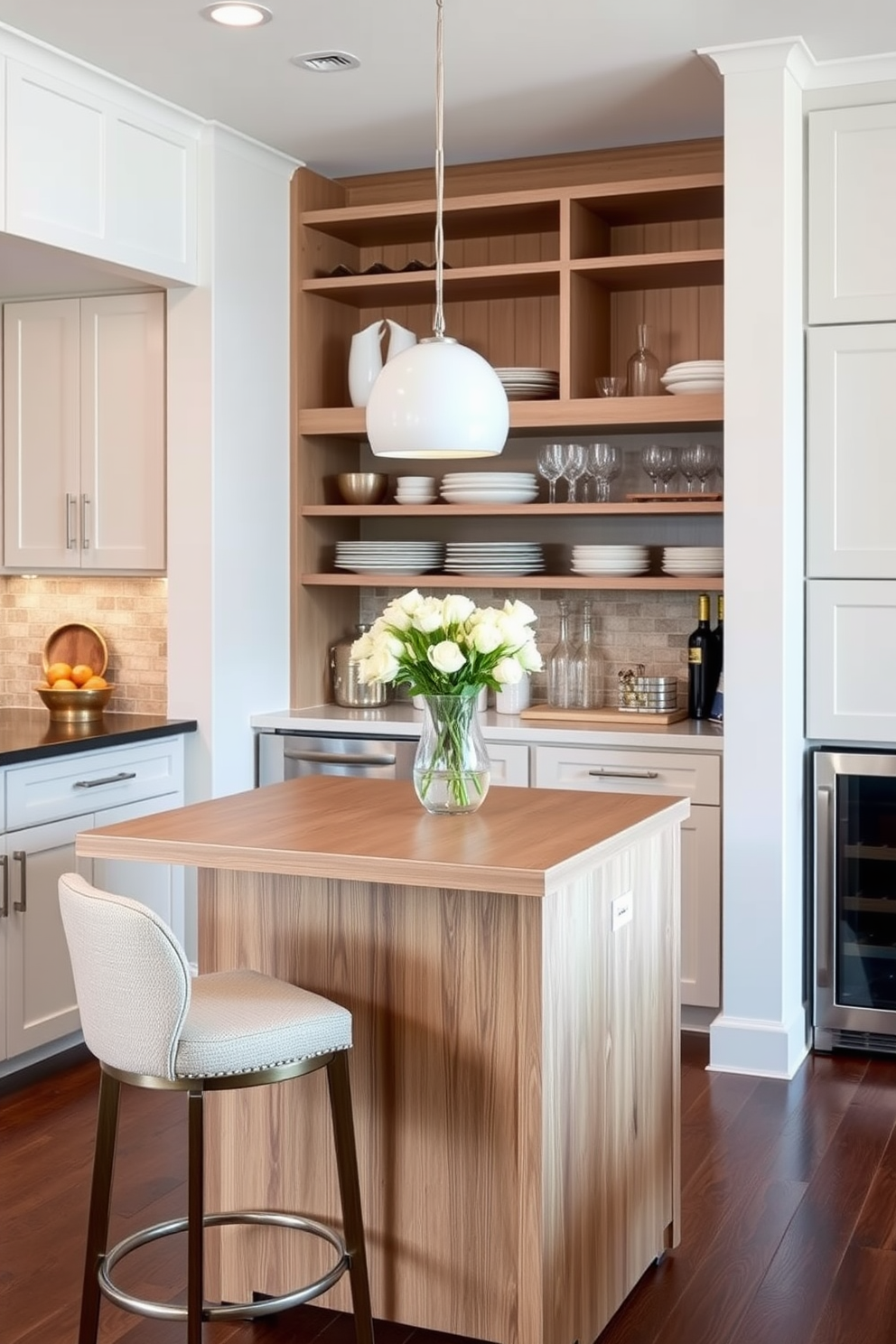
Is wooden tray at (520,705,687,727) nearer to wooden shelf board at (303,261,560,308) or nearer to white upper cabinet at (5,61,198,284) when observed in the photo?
wooden shelf board at (303,261,560,308)

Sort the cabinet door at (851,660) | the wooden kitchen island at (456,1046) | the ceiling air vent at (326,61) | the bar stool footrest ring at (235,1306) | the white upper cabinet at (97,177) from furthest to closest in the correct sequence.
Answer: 1. the cabinet door at (851,660)
2. the ceiling air vent at (326,61)
3. the white upper cabinet at (97,177)
4. the wooden kitchen island at (456,1046)
5. the bar stool footrest ring at (235,1306)

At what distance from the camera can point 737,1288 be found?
113 inches

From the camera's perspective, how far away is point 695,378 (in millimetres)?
4445

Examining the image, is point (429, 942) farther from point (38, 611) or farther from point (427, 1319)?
point (38, 611)

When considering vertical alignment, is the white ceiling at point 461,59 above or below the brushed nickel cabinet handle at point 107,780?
above

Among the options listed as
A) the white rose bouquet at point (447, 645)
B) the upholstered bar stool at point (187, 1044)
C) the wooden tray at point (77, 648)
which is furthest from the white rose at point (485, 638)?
the wooden tray at point (77, 648)

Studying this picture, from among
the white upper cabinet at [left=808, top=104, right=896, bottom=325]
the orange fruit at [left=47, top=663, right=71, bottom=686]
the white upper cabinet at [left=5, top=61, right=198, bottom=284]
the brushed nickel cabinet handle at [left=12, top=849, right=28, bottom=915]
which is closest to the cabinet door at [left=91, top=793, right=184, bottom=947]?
the brushed nickel cabinet handle at [left=12, top=849, right=28, bottom=915]

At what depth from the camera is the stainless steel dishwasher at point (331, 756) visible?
472 centimetres

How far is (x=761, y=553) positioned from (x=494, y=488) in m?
1.05

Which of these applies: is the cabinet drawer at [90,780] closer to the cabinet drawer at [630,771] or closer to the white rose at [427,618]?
the cabinet drawer at [630,771]

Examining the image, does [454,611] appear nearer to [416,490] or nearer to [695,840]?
[695,840]

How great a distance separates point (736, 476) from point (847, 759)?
85 cm

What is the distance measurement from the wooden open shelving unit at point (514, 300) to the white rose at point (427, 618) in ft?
6.01

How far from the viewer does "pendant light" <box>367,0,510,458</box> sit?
2.88 metres
